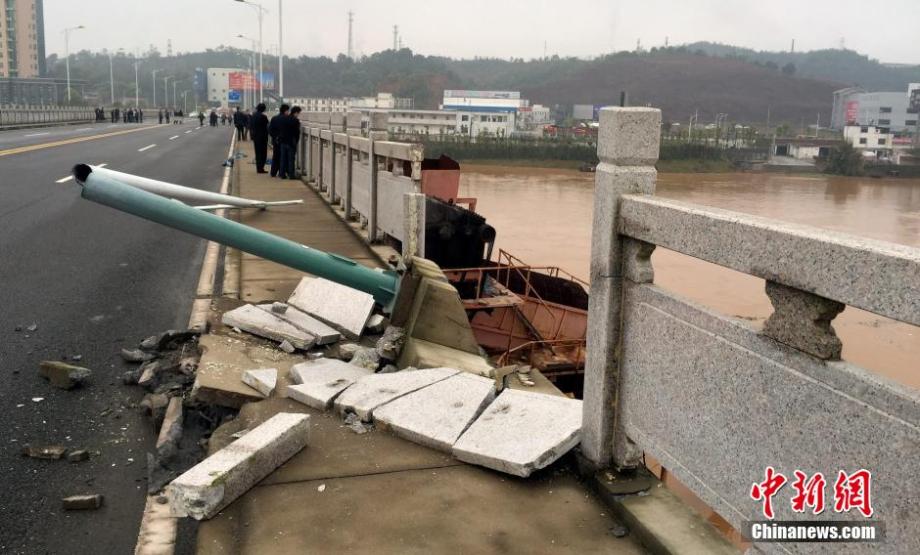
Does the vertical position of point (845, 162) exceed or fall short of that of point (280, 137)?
it falls short

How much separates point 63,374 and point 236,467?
2.46 m

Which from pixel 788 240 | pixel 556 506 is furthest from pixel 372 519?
pixel 788 240

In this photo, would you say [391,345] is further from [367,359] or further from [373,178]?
[373,178]

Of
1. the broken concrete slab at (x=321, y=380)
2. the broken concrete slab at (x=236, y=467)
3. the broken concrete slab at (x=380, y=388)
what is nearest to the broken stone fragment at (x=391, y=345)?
the broken concrete slab at (x=321, y=380)

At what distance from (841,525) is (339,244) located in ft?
27.5

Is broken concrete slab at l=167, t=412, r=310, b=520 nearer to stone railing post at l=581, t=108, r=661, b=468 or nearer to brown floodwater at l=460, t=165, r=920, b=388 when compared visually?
stone railing post at l=581, t=108, r=661, b=468

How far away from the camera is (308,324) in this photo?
6.07 m

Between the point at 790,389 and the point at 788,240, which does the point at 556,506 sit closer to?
the point at 790,389

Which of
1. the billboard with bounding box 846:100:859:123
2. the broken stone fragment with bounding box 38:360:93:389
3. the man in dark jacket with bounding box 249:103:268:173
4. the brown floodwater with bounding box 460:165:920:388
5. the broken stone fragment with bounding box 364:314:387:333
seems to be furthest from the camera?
the billboard with bounding box 846:100:859:123

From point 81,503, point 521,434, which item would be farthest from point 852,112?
point 81,503

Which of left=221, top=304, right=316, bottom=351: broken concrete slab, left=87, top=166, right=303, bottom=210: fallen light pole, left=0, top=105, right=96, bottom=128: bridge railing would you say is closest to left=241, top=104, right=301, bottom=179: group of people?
left=87, top=166, right=303, bottom=210: fallen light pole

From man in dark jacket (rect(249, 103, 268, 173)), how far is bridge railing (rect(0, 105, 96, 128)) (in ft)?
109

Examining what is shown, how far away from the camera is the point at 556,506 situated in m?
3.39

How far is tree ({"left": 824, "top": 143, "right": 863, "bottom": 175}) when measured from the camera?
84.8 m
